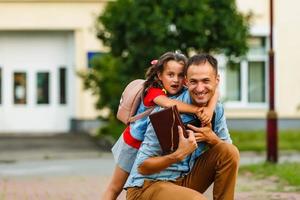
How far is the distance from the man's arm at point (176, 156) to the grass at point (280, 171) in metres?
6.25

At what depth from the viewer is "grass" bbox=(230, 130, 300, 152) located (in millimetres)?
21375

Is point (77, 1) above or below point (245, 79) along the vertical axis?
above

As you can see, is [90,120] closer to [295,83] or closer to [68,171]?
[295,83]

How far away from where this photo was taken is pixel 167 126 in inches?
238

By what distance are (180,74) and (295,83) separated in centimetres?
2464

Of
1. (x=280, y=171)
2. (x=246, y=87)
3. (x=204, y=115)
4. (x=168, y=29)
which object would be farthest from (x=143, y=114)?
(x=246, y=87)

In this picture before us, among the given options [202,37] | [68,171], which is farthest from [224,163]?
[202,37]

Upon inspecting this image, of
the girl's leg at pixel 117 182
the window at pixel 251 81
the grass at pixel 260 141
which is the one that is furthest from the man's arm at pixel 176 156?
the window at pixel 251 81

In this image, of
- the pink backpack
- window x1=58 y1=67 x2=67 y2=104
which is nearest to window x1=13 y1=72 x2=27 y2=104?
window x1=58 y1=67 x2=67 y2=104

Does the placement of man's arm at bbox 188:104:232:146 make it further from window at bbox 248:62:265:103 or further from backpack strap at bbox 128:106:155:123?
window at bbox 248:62:265:103

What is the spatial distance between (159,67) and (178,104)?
499 millimetres

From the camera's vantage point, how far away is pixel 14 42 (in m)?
31.4

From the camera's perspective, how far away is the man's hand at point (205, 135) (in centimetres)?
615

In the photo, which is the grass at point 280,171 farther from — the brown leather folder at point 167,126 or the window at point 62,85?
the window at point 62,85
